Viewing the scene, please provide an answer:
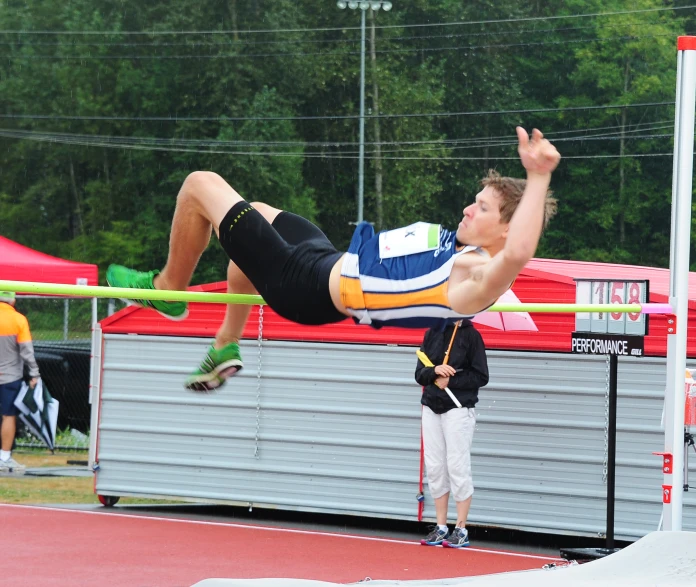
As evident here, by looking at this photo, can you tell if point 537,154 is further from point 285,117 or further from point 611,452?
point 285,117

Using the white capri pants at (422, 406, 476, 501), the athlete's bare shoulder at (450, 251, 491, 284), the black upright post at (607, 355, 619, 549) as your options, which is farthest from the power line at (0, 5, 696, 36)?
the athlete's bare shoulder at (450, 251, 491, 284)

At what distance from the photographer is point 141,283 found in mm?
5469

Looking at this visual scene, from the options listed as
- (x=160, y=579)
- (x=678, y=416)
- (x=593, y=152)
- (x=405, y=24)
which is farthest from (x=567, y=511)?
(x=405, y=24)

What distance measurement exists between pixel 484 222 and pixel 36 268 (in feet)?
23.4

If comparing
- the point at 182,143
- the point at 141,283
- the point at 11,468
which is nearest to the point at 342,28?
the point at 182,143

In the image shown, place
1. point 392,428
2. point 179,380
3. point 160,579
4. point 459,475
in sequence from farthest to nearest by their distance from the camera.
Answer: point 179,380
point 392,428
point 459,475
point 160,579

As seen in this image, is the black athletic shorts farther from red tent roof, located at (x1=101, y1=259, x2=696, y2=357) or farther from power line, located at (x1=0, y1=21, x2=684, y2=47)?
power line, located at (x1=0, y1=21, x2=684, y2=47)

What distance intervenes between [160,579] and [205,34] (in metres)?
31.5

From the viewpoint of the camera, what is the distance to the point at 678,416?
289 inches

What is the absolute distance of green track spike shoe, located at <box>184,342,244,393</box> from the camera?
576 cm

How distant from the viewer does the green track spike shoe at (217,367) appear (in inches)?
227

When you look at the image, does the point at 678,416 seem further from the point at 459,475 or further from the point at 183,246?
the point at 183,246

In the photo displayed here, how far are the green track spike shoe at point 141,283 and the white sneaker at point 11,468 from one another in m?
7.40

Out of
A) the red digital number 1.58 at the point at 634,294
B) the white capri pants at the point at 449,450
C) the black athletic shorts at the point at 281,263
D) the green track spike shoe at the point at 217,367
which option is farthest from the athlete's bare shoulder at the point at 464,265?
the white capri pants at the point at 449,450
